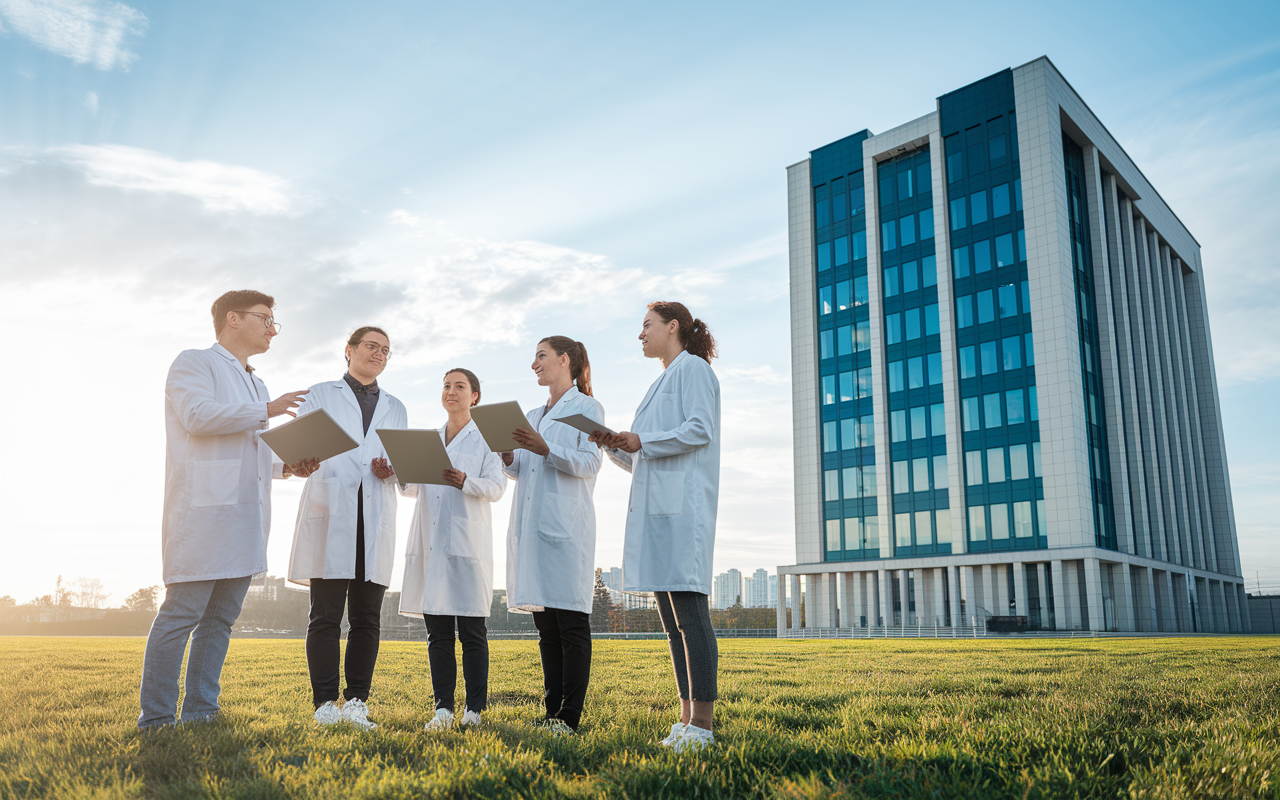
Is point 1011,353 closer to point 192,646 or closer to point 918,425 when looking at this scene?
point 918,425

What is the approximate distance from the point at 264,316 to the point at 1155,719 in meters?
6.10

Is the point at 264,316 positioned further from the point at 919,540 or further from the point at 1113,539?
the point at 1113,539

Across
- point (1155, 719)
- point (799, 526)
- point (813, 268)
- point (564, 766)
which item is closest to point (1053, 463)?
point (799, 526)

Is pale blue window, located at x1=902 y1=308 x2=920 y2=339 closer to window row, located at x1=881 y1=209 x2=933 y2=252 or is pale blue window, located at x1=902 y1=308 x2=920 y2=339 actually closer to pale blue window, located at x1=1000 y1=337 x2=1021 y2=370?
window row, located at x1=881 y1=209 x2=933 y2=252

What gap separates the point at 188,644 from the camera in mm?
5004

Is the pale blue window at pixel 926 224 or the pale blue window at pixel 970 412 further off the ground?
the pale blue window at pixel 926 224

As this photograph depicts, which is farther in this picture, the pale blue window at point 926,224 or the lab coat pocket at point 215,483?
the pale blue window at point 926,224

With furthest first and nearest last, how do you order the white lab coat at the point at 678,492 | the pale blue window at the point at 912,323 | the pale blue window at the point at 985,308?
the pale blue window at the point at 912,323 → the pale blue window at the point at 985,308 → the white lab coat at the point at 678,492

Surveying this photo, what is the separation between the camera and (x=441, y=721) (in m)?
4.77

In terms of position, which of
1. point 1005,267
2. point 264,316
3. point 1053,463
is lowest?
point 264,316

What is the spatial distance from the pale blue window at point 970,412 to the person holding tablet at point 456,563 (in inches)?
1729

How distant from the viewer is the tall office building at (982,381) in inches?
1692

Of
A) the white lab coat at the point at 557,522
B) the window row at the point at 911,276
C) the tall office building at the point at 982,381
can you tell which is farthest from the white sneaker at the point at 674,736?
the window row at the point at 911,276

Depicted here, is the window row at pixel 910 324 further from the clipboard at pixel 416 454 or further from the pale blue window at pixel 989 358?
the clipboard at pixel 416 454
